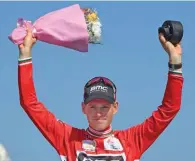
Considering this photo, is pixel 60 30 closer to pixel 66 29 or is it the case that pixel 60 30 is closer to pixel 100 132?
pixel 66 29

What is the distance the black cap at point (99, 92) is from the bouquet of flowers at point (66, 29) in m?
0.53

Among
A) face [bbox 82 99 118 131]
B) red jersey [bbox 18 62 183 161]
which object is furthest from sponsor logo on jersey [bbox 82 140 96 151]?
face [bbox 82 99 118 131]

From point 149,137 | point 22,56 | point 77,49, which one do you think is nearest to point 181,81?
point 149,137

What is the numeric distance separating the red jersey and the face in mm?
256

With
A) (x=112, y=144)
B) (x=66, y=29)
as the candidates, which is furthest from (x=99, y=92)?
(x=66, y=29)

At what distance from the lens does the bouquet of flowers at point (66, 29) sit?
8.68m

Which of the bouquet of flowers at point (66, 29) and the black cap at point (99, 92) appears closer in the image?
the black cap at point (99, 92)

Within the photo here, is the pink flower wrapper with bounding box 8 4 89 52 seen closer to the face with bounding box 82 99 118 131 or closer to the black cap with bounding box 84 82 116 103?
the black cap with bounding box 84 82 116 103

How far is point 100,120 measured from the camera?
27.6 ft

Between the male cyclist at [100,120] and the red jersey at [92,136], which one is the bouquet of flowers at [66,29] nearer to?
the male cyclist at [100,120]

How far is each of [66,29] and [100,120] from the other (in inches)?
55.5

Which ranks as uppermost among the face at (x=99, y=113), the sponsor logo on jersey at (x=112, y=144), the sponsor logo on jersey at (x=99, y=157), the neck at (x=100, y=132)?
the face at (x=99, y=113)

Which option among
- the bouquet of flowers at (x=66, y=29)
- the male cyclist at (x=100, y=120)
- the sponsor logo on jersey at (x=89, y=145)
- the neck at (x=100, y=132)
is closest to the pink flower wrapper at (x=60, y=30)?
the bouquet of flowers at (x=66, y=29)

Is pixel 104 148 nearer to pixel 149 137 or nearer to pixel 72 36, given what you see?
pixel 149 137
